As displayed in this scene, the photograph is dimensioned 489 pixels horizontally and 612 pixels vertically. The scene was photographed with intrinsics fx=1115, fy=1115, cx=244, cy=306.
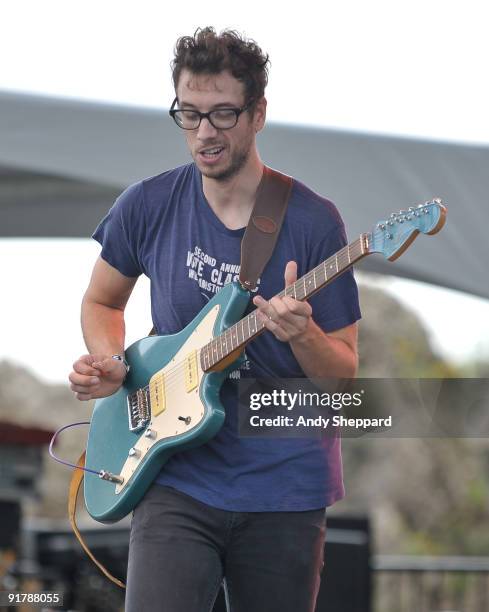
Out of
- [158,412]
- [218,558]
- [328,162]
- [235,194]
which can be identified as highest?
[328,162]

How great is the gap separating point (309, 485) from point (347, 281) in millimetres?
527

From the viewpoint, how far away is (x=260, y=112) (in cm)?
290

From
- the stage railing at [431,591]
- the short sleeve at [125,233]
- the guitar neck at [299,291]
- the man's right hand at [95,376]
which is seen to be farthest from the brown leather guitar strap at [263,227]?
Result: the stage railing at [431,591]

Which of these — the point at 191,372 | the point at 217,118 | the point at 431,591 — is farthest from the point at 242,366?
the point at 431,591

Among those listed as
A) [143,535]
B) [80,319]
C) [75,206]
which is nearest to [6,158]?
[75,206]

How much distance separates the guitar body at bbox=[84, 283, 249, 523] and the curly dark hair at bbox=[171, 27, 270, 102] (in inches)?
21.3

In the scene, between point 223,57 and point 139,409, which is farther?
point 139,409

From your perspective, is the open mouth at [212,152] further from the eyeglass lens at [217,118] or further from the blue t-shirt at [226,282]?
the blue t-shirt at [226,282]

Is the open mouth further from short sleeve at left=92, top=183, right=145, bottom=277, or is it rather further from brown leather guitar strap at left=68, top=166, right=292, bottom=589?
short sleeve at left=92, top=183, right=145, bottom=277

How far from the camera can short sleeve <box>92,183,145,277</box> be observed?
301cm

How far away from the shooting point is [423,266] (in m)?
4.47

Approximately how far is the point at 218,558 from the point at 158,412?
0.42 metres

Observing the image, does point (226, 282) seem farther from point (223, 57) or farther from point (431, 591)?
point (431, 591)

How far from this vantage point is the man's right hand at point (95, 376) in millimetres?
2877
